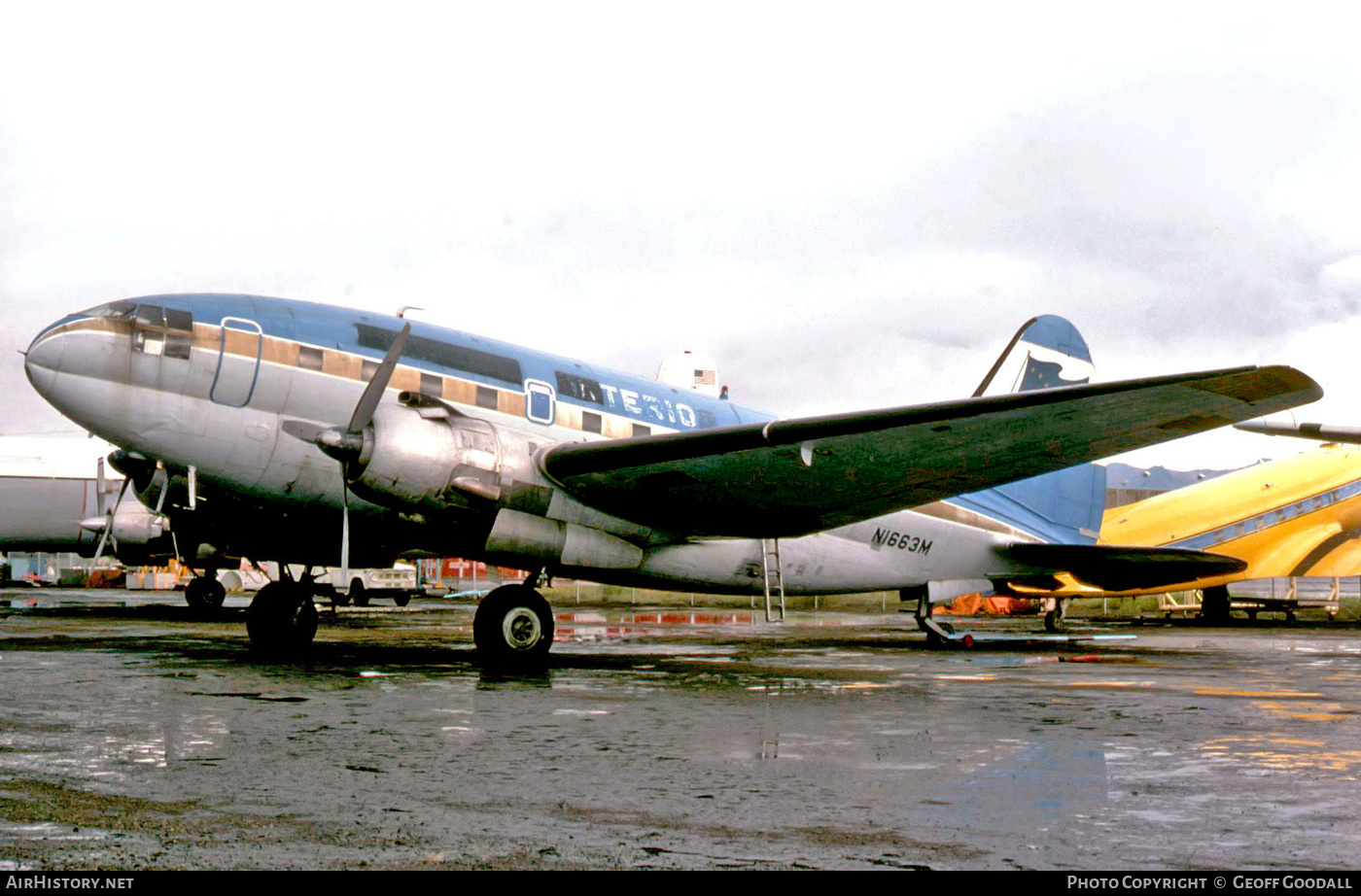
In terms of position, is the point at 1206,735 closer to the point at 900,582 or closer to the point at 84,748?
the point at 84,748

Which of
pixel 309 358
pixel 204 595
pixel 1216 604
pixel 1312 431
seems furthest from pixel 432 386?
pixel 1216 604

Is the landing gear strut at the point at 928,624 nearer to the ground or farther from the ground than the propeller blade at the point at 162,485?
nearer to the ground

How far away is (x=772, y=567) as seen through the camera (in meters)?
17.1

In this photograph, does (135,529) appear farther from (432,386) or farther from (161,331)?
(432,386)

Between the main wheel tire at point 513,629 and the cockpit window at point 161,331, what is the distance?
481 cm

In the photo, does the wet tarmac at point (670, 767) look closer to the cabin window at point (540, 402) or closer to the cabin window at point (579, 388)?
the cabin window at point (540, 402)

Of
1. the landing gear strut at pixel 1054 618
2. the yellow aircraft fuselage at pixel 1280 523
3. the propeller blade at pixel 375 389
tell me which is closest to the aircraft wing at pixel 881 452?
the propeller blade at pixel 375 389

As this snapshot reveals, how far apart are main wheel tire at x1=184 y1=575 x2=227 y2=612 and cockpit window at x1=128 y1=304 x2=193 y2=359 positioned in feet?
58.3

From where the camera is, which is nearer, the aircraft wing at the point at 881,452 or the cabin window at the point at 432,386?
the aircraft wing at the point at 881,452

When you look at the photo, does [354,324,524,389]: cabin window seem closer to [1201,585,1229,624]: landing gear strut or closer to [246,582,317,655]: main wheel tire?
[246,582,317,655]: main wheel tire

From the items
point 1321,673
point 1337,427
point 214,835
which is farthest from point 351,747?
point 1337,427

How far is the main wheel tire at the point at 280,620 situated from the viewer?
1677 cm

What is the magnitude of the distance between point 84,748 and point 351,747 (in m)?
1.66

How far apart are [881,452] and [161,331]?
8766 millimetres
